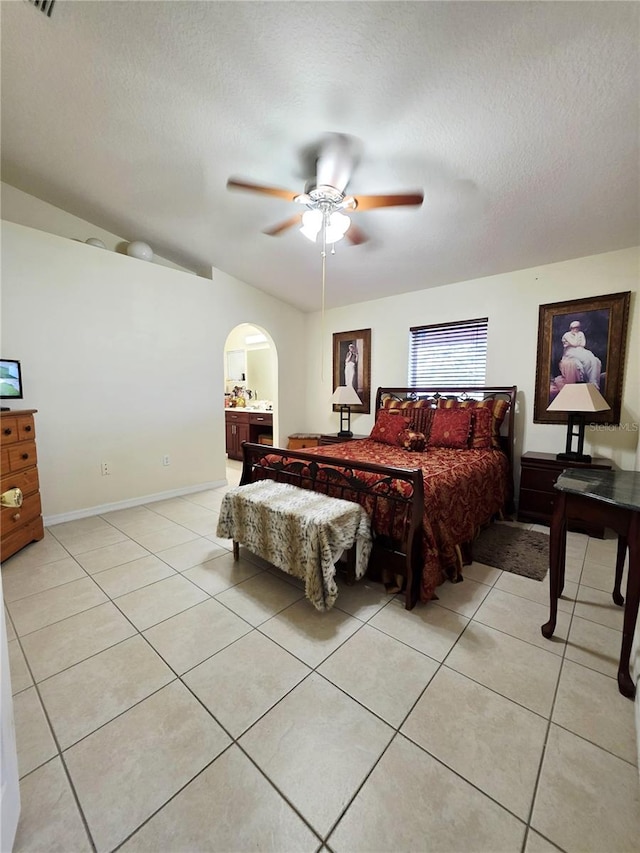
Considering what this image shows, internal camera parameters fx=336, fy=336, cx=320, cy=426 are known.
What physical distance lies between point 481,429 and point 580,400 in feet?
2.67

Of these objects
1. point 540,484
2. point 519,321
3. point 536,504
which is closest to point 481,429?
point 540,484

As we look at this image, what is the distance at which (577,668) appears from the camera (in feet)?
5.01

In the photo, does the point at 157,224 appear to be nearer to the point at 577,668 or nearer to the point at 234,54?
the point at 234,54

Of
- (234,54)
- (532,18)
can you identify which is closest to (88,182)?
(234,54)

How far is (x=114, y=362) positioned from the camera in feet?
11.3

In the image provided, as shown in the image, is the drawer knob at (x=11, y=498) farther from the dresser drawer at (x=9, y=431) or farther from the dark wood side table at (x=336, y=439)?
the dark wood side table at (x=336, y=439)

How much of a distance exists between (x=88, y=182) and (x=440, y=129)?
276cm

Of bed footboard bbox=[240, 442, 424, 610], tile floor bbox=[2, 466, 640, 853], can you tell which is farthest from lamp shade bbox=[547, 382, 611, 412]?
bed footboard bbox=[240, 442, 424, 610]

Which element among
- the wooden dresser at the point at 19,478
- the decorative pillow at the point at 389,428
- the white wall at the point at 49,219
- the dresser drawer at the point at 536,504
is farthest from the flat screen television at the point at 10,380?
the dresser drawer at the point at 536,504

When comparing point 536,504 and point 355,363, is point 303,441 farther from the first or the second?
point 536,504

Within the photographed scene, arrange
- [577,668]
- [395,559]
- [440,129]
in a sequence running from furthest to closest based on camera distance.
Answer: [395,559] → [440,129] → [577,668]

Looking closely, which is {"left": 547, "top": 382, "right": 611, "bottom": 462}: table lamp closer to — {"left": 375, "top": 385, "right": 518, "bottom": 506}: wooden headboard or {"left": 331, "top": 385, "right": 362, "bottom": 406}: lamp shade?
{"left": 375, "top": 385, "right": 518, "bottom": 506}: wooden headboard

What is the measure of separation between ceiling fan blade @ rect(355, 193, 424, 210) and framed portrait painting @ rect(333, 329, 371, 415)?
8.24 feet

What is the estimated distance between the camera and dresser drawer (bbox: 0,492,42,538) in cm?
237
